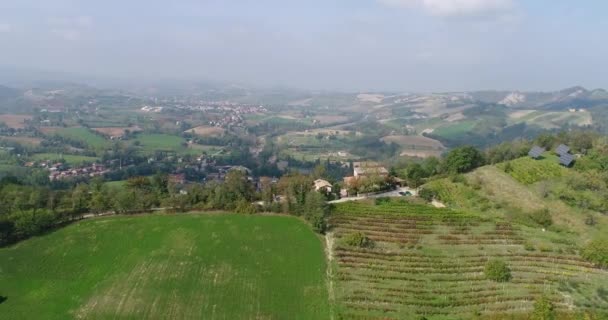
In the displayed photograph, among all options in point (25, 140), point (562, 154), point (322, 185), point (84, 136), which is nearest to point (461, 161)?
point (562, 154)

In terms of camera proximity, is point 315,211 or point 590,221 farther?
point 315,211

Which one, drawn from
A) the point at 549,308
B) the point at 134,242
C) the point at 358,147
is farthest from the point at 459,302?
the point at 358,147

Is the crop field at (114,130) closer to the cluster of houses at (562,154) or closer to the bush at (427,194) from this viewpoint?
the bush at (427,194)

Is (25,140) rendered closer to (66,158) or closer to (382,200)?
(66,158)

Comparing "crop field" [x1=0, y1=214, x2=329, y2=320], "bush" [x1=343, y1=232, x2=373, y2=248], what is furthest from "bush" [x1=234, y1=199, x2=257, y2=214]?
"bush" [x1=343, y1=232, x2=373, y2=248]

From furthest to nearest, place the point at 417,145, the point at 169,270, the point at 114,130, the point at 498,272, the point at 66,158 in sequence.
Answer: the point at 114,130
the point at 417,145
the point at 66,158
the point at 169,270
the point at 498,272

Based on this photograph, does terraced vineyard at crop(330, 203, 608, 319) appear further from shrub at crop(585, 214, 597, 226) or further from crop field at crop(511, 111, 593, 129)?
crop field at crop(511, 111, 593, 129)
